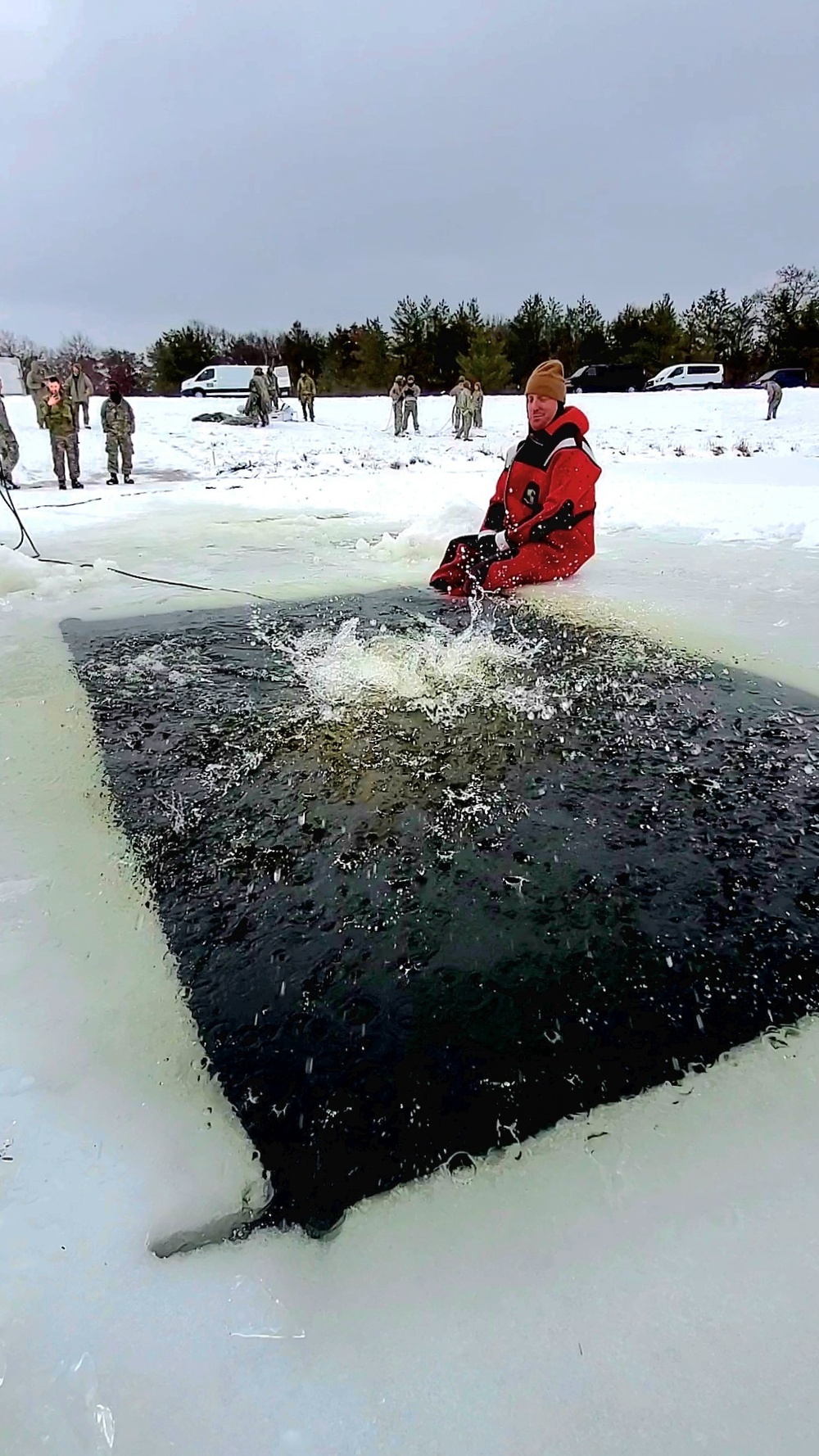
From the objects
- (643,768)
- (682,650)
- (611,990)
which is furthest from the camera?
(682,650)

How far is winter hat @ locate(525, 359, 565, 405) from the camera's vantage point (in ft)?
17.2

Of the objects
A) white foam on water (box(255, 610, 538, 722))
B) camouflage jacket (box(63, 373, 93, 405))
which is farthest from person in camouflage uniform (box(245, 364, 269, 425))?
white foam on water (box(255, 610, 538, 722))

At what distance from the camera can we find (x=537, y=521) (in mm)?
5387

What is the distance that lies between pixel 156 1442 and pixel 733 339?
4289 cm

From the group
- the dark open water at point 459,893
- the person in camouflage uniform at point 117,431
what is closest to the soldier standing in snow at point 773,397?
the person in camouflage uniform at point 117,431

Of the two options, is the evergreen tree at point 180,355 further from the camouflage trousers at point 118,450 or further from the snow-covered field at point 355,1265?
the snow-covered field at point 355,1265

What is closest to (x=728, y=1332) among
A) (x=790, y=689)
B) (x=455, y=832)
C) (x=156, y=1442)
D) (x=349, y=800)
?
(x=156, y=1442)

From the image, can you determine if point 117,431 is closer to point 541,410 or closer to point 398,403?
point 541,410

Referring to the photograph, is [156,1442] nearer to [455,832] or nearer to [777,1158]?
[777,1158]

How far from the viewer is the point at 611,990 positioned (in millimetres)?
1872

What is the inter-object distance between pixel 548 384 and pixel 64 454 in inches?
327

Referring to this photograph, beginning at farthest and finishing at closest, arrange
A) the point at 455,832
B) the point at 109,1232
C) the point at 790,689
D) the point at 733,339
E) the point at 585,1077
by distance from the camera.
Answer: the point at 733,339 < the point at 790,689 < the point at 455,832 < the point at 585,1077 < the point at 109,1232

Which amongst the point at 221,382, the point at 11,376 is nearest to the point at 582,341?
the point at 221,382

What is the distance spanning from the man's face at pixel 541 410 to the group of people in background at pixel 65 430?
276 inches
